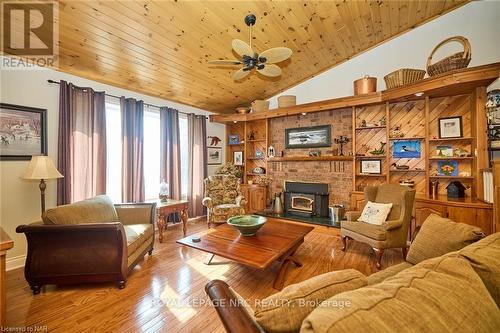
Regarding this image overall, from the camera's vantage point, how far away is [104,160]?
11.3 ft

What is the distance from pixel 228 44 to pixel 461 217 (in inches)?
154

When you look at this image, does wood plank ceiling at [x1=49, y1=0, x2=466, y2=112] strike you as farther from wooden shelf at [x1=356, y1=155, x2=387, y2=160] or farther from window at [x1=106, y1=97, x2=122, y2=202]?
wooden shelf at [x1=356, y1=155, x2=387, y2=160]

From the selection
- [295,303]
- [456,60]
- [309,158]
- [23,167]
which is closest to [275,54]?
[295,303]

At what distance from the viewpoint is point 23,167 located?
9.02ft

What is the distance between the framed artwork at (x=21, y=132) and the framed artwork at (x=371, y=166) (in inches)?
199

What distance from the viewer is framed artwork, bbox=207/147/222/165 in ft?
18.0

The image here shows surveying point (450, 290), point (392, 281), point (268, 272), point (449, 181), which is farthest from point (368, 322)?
point (449, 181)

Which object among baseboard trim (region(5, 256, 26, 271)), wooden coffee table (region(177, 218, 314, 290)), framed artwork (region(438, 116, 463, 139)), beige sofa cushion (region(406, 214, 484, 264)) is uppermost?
framed artwork (region(438, 116, 463, 139))

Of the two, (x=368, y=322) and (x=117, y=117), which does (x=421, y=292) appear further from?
(x=117, y=117)

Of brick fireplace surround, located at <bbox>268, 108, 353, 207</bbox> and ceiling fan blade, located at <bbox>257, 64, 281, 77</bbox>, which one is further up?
ceiling fan blade, located at <bbox>257, 64, 281, 77</bbox>

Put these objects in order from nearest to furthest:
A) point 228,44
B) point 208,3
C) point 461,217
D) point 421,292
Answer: point 421,292 → point 208,3 → point 461,217 → point 228,44

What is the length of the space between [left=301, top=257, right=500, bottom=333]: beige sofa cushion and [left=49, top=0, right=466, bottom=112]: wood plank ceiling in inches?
115

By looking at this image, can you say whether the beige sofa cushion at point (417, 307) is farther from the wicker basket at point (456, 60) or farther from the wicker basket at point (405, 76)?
the wicker basket at point (405, 76)

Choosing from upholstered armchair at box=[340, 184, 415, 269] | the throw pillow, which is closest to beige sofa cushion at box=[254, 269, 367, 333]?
upholstered armchair at box=[340, 184, 415, 269]
